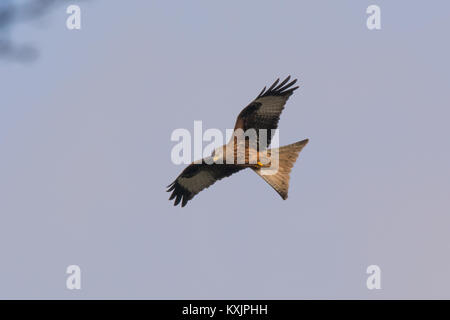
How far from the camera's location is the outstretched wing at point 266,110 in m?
11.9

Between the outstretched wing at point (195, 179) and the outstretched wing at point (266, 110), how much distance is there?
0.72 m

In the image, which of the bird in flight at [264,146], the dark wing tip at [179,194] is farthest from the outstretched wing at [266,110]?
the dark wing tip at [179,194]

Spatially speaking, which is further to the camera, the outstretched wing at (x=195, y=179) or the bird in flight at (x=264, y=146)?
the outstretched wing at (x=195, y=179)

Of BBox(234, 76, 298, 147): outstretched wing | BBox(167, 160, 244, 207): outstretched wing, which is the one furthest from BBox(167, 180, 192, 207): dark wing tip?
BBox(234, 76, 298, 147): outstretched wing

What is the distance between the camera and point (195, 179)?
41.3 ft

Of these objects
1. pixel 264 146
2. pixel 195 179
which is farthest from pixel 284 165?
pixel 195 179

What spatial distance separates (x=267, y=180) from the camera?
11.6 m

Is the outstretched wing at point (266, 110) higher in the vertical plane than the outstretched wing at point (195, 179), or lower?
higher

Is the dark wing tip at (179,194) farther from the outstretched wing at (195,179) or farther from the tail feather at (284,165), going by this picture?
the tail feather at (284,165)

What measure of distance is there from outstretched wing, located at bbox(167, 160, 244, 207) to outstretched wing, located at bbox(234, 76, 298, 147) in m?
0.72
